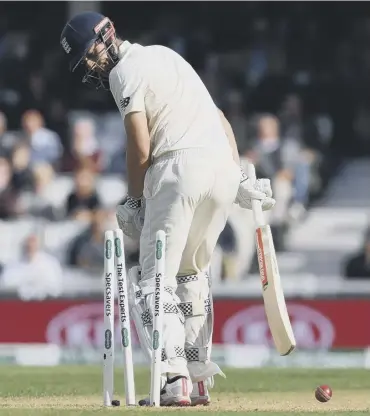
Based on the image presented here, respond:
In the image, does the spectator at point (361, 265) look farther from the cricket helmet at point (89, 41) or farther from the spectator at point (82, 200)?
the cricket helmet at point (89, 41)

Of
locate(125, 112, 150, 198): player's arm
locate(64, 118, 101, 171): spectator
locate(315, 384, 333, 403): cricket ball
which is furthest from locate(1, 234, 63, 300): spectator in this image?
locate(125, 112, 150, 198): player's arm

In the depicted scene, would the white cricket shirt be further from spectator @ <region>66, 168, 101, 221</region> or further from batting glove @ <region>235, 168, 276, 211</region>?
spectator @ <region>66, 168, 101, 221</region>

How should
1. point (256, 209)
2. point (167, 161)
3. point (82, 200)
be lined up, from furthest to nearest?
point (82, 200) < point (256, 209) < point (167, 161)

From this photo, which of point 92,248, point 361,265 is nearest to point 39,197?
point 92,248

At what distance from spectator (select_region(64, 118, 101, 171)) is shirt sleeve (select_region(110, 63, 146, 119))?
737 cm

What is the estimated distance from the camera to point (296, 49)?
569 inches

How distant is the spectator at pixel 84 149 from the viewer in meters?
12.8

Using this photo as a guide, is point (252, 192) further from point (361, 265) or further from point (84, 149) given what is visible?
point (84, 149)

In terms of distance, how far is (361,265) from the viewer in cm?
1170

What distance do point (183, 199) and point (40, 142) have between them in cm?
786

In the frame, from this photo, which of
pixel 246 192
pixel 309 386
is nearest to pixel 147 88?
pixel 246 192

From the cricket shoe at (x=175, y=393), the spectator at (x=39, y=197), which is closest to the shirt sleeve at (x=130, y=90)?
the cricket shoe at (x=175, y=393)

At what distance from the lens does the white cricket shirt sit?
5.35 metres

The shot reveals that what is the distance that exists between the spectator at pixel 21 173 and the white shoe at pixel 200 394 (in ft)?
23.0
